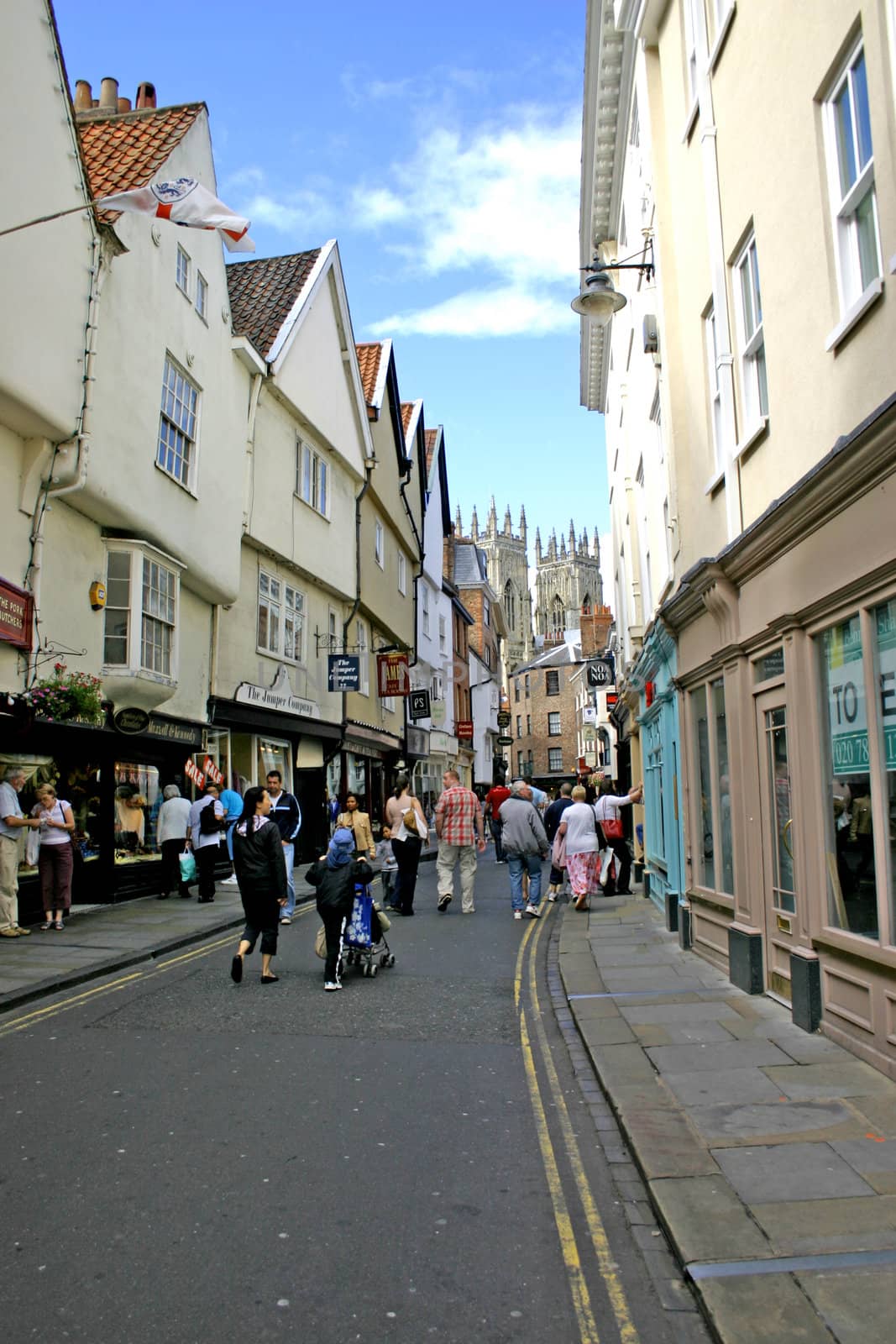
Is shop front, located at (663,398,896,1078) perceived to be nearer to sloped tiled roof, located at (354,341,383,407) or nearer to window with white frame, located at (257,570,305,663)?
window with white frame, located at (257,570,305,663)

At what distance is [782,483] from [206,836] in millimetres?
10207

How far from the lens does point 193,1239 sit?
397cm

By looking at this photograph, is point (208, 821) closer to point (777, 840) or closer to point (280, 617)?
point (280, 617)

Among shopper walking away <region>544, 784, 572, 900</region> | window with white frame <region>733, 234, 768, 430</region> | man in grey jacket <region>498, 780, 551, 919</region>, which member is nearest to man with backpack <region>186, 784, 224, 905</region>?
man in grey jacket <region>498, 780, 551, 919</region>

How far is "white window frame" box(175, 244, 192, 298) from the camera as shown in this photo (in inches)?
631

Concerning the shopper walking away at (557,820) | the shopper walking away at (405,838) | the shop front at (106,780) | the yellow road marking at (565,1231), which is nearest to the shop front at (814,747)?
the yellow road marking at (565,1231)

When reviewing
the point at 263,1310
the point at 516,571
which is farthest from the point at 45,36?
the point at 516,571

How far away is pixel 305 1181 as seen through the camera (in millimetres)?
4559

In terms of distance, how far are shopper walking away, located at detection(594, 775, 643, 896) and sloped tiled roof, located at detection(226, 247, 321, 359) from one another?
427 inches

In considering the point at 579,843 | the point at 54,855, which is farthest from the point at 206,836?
the point at 579,843

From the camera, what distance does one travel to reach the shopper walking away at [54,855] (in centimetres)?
1188

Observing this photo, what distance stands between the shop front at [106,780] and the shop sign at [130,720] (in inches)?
0.4

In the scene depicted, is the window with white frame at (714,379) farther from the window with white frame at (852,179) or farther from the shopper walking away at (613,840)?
the shopper walking away at (613,840)

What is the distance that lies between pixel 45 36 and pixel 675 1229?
44.2 feet
